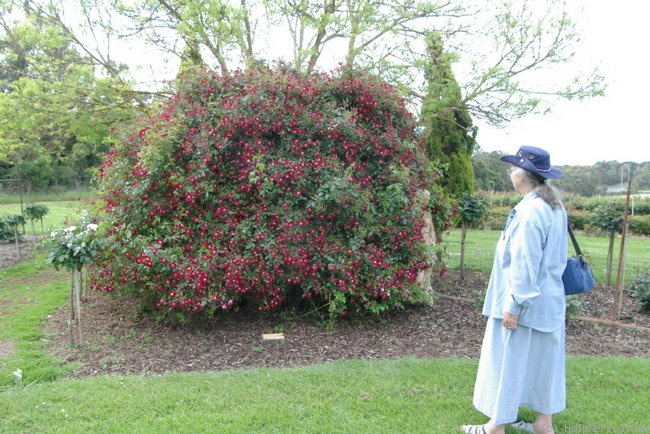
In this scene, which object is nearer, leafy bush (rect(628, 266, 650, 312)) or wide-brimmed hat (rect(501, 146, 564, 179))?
wide-brimmed hat (rect(501, 146, 564, 179))

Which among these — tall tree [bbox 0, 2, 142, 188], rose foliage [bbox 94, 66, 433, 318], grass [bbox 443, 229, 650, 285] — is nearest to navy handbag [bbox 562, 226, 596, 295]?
rose foliage [bbox 94, 66, 433, 318]

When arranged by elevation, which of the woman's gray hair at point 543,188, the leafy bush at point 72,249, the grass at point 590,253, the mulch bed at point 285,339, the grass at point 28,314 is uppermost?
the woman's gray hair at point 543,188

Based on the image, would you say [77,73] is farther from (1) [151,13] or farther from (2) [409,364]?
(2) [409,364]

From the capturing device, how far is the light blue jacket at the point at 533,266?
2648mm

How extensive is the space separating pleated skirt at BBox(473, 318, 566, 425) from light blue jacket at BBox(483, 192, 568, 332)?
0.09m

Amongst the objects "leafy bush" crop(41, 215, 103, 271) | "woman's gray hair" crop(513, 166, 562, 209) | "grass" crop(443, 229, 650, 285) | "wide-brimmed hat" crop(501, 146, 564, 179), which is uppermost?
"wide-brimmed hat" crop(501, 146, 564, 179)

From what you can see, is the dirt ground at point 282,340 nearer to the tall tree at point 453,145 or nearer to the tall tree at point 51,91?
the tall tree at point 51,91

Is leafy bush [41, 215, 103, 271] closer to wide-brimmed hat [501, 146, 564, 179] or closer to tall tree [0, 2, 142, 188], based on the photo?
wide-brimmed hat [501, 146, 564, 179]

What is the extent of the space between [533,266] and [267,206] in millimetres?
3122

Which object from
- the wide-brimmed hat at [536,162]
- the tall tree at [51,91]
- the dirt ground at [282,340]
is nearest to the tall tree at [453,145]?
the dirt ground at [282,340]

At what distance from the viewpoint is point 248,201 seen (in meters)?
5.40

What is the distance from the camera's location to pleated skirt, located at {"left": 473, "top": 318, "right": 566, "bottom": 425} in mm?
2770

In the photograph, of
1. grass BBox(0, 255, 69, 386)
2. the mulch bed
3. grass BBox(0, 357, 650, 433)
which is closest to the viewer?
grass BBox(0, 357, 650, 433)

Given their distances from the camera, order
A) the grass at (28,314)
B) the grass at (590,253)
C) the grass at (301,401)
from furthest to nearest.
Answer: the grass at (590,253)
the grass at (28,314)
the grass at (301,401)
